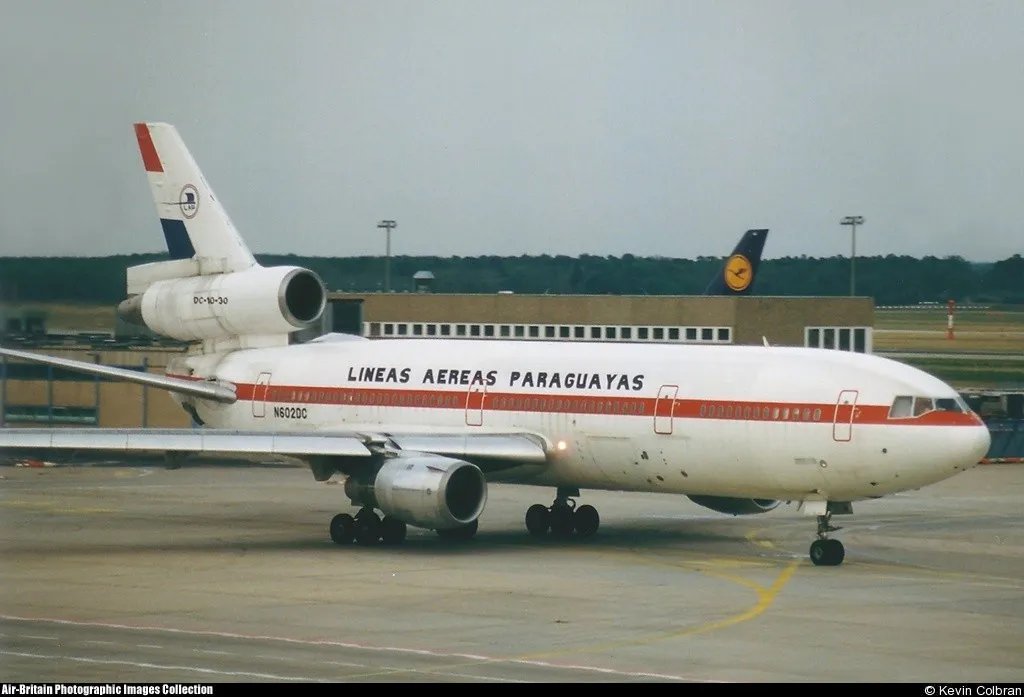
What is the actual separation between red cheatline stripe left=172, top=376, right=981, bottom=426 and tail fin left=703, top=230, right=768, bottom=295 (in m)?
33.7

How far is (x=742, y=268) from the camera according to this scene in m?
73.2

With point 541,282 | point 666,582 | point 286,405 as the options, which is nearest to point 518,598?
point 666,582

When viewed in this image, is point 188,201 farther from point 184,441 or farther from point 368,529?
point 368,529

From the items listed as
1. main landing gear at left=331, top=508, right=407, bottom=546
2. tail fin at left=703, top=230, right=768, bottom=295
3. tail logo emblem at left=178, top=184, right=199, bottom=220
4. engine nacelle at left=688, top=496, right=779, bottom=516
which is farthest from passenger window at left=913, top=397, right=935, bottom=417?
tail fin at left=703, top=230, right=768, bottom=295

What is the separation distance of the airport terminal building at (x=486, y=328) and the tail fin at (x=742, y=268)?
5.64 m

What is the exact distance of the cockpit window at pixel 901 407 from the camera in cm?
3378

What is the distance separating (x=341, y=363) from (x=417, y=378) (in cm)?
258

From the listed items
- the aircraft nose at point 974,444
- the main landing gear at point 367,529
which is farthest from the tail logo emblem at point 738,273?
the aircraft nose at point 974,444

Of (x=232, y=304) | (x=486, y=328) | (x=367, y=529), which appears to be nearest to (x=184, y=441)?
(x=367, y=529)

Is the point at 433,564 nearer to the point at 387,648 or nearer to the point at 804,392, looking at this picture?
the point at 804,392

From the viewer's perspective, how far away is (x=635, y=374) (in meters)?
37.3

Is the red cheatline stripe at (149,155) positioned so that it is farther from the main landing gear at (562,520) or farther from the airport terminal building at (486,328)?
the main landing gear at (562,520)

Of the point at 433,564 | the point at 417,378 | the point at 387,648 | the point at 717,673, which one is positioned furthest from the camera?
the point at 417,378

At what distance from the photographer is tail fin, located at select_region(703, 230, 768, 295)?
2876 inches
